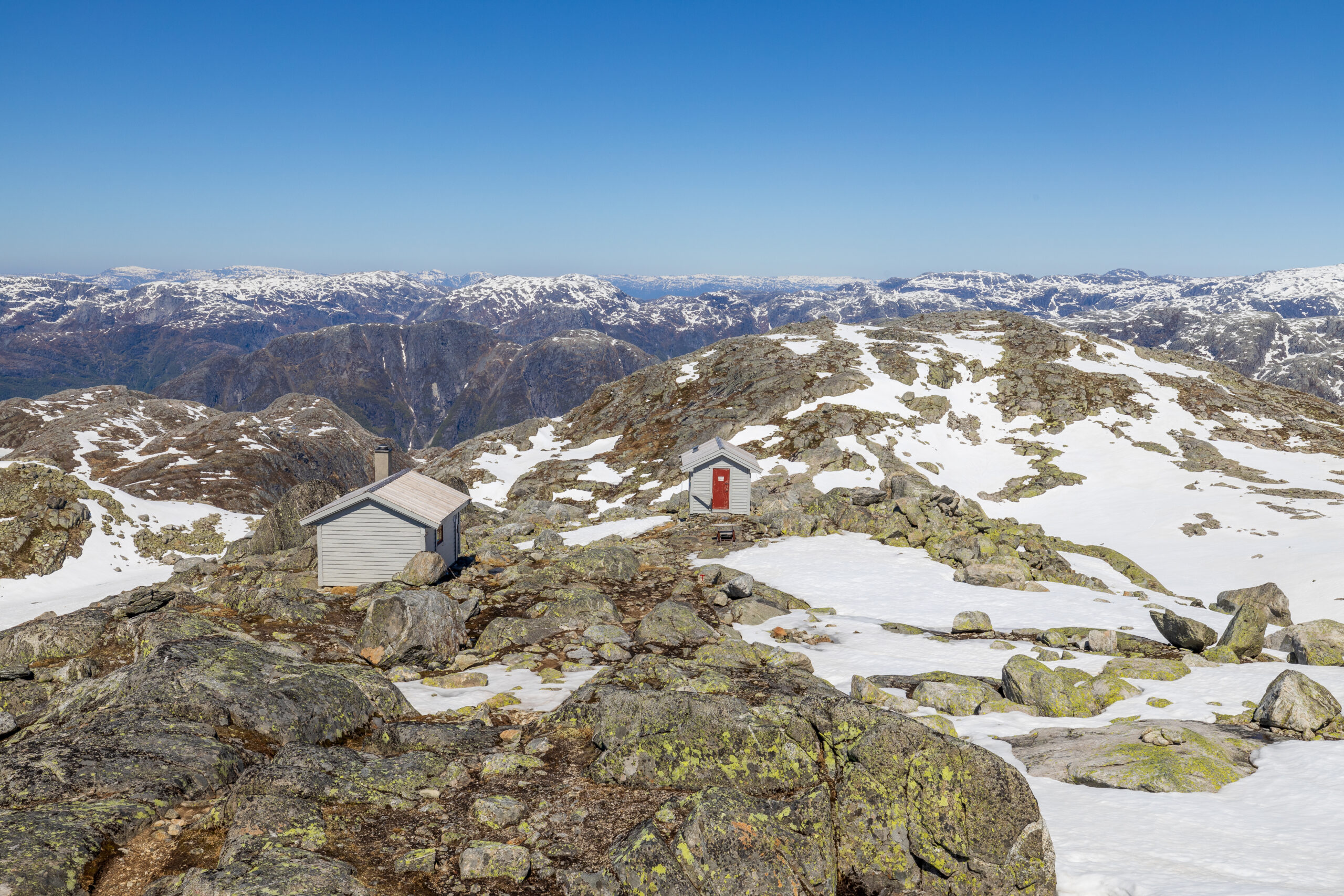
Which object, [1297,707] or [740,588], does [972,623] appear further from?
[1297,707]

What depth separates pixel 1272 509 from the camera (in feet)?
153

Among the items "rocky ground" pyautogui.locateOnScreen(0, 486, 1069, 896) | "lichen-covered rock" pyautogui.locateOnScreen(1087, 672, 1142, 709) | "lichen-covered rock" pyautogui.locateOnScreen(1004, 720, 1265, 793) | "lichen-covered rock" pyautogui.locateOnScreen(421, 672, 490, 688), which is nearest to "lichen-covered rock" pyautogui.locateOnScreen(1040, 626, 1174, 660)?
"lichen-covered rock" pyautogui.locateOnScreen(1087, 672, 1142, 709)

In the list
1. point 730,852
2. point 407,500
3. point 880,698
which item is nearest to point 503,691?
point 880,698

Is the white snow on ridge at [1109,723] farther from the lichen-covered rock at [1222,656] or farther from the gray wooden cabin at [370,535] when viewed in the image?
the gray wooden cabin at [370,535]

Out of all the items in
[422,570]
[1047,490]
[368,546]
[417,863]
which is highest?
[417,863]

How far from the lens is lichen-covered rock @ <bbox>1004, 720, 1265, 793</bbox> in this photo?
32.0 ft

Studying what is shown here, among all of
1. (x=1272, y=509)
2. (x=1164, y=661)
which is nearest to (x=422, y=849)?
(x=1164, y=661)

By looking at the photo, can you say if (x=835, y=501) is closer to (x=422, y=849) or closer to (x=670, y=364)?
(x=422, y=849)

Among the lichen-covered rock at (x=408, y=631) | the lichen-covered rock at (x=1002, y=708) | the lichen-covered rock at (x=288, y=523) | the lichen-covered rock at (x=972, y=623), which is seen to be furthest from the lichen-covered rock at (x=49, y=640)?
the lichen-covered rock at (x=972, y=623)

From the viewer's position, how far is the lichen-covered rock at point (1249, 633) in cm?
1856

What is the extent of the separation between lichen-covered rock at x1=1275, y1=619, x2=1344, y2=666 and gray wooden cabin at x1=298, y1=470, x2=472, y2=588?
26566mm

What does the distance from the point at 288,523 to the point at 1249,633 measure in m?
39.0

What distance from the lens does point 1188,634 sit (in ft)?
63.6

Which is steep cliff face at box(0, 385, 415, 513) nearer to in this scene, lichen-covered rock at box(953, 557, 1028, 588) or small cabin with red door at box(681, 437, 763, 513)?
small cabin with red door at box(681, 437, 763, 513)
